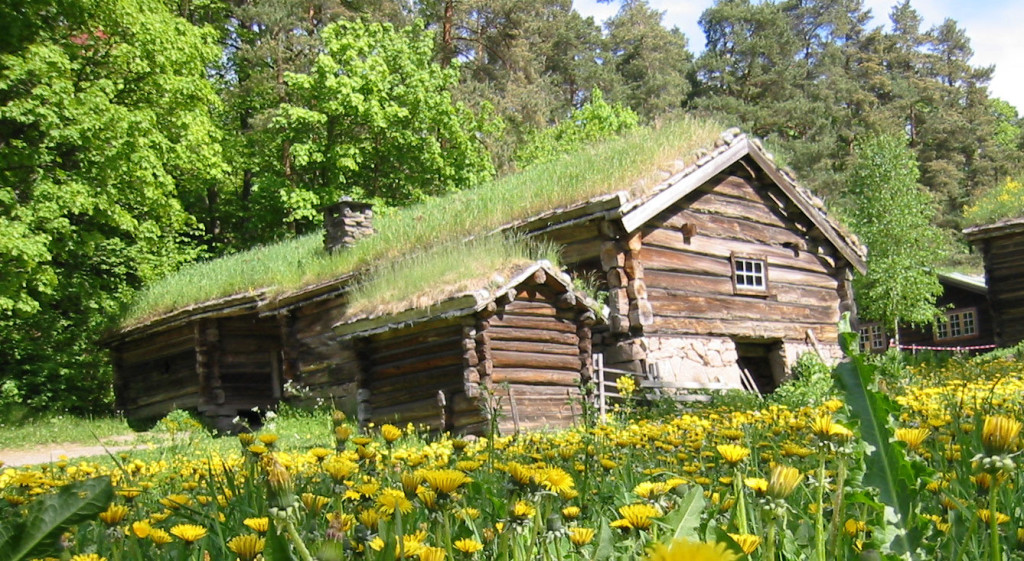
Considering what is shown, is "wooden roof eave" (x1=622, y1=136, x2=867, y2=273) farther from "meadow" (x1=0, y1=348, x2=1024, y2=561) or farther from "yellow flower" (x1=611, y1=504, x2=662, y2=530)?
"yellow flower" (x1=611, y1=504, x2=662, y2=530)

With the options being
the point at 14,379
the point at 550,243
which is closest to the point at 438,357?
the point at 550,243

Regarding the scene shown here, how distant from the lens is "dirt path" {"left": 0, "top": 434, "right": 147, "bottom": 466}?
1498cm

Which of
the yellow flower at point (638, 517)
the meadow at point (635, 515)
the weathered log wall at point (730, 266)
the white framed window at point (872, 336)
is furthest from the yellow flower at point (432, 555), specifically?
the white framed window at point (872, 336)

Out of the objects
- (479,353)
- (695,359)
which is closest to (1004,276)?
(695,359)

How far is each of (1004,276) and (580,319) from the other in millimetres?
Answer: 14762

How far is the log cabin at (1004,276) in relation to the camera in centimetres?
2216

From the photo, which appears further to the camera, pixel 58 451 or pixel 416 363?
pixel 58 451

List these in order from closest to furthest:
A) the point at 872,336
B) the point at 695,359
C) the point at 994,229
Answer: the point at 695,359
the point at 994,229
the point at 872,336

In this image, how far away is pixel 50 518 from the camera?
1.38m

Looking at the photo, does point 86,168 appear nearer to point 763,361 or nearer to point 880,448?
point 763,361

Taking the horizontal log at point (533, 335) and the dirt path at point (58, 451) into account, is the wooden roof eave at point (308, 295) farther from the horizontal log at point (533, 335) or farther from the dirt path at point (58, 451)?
the horizontal log at point (533, 335)

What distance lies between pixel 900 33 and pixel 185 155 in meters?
42.7

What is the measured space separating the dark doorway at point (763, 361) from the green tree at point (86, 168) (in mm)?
12054

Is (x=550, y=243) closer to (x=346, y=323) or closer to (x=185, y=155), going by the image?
(x=346, y=323)
